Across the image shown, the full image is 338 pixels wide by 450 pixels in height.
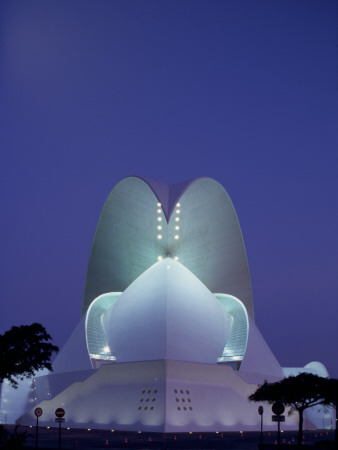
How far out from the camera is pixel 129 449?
17.8 m

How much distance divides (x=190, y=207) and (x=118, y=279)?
781cm

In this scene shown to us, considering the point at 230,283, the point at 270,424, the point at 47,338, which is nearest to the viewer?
the point at 47,338

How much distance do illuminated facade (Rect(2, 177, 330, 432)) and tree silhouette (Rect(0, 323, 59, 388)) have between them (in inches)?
310

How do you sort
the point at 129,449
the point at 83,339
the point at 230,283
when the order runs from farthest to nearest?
the point at 230,283 → the point at 83,339 → the point at 129,449

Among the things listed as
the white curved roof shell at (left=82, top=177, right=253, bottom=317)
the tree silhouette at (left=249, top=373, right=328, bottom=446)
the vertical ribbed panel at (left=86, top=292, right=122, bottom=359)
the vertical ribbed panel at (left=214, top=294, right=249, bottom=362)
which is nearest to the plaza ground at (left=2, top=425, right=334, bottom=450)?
the tree silhouette at (left=249, top=373, right=328, bottom=446)

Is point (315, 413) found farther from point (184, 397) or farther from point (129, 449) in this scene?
point (129, 449)

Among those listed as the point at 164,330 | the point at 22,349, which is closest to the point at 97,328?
the point at 164,330

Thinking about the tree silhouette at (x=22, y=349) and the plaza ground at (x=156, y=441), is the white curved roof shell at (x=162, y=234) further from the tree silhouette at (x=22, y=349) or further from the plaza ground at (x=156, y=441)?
the tree silhouette at (x=22, y=349)

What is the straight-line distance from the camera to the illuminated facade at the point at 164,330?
95.2 ft

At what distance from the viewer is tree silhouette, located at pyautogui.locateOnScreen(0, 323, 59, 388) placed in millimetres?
21516

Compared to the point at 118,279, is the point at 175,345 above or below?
below

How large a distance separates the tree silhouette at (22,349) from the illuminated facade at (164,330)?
25.8 feet

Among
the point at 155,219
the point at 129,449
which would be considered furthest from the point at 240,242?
the point at 129,449

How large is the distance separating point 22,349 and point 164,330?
1193 cm
